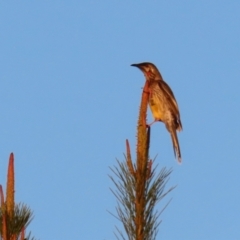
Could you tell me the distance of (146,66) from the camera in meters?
6.98

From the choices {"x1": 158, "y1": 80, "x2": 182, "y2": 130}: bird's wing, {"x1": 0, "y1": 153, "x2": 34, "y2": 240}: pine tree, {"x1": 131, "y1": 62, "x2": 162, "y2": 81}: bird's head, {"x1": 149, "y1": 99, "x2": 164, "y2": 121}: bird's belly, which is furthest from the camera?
{"x1": 158, "y1": 80, "x2": 182, "y2": 130}: bird's wing

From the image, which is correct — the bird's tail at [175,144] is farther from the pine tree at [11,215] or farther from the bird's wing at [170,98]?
the pine tree at [11,215]

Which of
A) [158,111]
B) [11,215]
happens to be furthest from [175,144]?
[11,215]

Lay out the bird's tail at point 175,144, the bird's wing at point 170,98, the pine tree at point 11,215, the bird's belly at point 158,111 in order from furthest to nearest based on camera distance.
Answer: the bird's wing at point 170,98
the bird's belly at point 158,111
the bird's tail at point 175,144
the pine tree at point 11,215

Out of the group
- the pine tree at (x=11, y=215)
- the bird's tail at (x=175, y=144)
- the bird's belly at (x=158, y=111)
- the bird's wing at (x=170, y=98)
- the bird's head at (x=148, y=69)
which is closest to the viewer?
the pine tree at (x=11, y=215)

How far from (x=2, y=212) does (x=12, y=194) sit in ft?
0.31

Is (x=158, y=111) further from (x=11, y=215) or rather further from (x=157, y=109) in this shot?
(x=11, y=215)

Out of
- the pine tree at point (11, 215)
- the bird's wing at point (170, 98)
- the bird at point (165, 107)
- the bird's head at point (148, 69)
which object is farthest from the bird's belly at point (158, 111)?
the pine tree at point (11, 215)

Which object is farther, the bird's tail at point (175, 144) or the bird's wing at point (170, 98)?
the bird's wing at point (170, 98)

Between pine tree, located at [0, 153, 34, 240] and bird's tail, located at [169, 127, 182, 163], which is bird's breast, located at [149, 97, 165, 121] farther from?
pine tree, located at [0, 153, 34, 240]

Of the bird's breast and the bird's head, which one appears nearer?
the bird's head

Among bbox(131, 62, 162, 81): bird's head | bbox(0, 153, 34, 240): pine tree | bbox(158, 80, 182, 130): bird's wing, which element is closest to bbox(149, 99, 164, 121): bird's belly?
bbox(158, 80, 182, 130): bird's wing

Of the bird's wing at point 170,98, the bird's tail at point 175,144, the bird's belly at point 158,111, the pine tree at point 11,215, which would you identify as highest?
the bird's wing at point 170,98

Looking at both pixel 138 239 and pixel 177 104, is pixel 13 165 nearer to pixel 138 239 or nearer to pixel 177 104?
pixel 138 239
